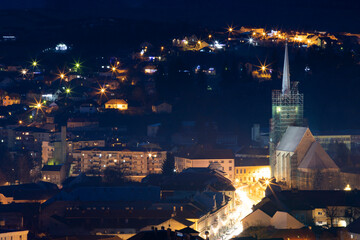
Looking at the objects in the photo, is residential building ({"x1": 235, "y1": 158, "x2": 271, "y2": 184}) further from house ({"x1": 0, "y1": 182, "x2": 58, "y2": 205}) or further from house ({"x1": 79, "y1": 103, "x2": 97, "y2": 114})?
house ({"x1": 79, "y1": 103, "x2": 97, "y2": 114})

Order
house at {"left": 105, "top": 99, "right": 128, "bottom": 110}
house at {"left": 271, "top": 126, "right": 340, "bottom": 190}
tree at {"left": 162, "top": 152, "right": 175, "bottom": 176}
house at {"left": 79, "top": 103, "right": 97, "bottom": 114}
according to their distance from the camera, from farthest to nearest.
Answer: house at {"left": 105, "top": 99, "right": 128, "bottom": 110}
house at {"left": 79, "top": 103, "right": 97, "bottom": 114}
tree at {"left": 162, "top": 152, "right": 175, "bottom": 176}
house at {"left": 271, "top": 126, "right": 340, "bottom": 190}

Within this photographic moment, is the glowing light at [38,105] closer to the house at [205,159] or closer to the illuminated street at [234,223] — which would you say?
the house at [205,159]

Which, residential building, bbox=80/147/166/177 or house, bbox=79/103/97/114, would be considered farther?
house, bbox=79/103/97/114

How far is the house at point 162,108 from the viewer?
111375 millimetres

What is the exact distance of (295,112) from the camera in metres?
87.4

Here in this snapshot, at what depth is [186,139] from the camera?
344 feet

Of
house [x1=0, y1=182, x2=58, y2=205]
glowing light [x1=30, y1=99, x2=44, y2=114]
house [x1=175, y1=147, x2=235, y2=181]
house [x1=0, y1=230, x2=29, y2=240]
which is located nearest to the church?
house [x1=175, y1=147, x2=235, y2=181]

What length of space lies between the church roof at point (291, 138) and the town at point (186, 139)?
19 centimetres

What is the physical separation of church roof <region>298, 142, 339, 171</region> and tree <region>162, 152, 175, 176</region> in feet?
47.9

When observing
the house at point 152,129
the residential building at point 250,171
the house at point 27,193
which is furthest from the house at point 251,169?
the house at point 27,193

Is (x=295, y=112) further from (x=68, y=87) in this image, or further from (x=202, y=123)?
(x=68, y=87)

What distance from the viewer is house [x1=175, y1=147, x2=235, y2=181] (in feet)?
302

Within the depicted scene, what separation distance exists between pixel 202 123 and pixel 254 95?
887 centimetres

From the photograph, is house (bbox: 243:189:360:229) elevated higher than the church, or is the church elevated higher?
the church
